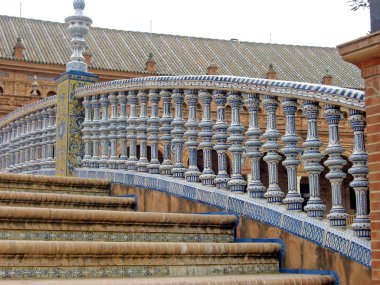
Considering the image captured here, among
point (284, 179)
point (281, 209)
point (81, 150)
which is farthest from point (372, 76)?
point (284, 179)

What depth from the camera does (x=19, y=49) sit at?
3484 centimetres

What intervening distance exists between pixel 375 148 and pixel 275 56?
3921 centimetres

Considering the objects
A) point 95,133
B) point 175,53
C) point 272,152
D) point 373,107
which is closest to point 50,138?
point 95,133

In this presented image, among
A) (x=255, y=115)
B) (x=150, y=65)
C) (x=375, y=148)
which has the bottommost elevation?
(x=375, y=148)

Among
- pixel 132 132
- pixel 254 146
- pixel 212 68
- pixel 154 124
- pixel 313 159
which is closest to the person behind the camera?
pixel 313 159

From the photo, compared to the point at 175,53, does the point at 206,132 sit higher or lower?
lower

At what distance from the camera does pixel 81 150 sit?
788 cm

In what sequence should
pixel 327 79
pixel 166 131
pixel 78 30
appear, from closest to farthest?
pixel 166 131, pixel 78 30, pixel 327 79

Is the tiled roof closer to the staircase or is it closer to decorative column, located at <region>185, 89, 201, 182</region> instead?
decorative column, located at <region>185, 89, 201, 182</region>

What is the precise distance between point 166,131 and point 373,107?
117 inches

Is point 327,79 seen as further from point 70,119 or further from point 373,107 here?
point 373,107

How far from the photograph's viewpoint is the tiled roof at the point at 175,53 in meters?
36.5

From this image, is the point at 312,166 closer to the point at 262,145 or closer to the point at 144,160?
the point at 262,145

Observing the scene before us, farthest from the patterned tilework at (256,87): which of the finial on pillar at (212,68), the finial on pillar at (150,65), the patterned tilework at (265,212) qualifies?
the finial on pillar at (212,68)
